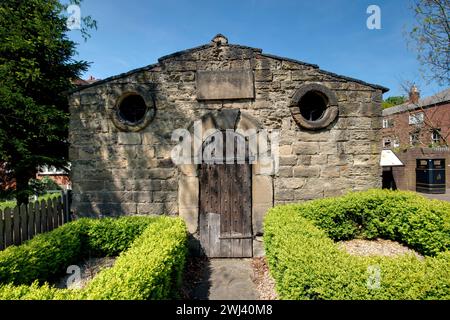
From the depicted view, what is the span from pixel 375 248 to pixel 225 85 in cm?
505

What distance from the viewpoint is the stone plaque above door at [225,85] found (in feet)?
18.3

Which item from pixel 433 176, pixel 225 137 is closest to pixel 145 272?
pixel 225 137

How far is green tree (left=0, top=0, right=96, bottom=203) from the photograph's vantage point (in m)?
6.45

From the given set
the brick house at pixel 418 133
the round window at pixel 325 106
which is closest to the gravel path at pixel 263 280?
the round window at pixel 325 106

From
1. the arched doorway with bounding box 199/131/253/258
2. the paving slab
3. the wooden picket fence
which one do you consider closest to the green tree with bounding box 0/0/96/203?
the wooden picket fence

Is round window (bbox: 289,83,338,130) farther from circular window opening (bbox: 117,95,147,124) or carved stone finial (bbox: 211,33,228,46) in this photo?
circular window opening (bbox: 117,95,147,124)

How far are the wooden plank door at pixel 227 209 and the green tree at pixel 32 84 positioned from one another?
17.0 feet

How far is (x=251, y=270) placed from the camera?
16.8 ft

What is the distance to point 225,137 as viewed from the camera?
18.4 ft

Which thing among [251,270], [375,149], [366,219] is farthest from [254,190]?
[375,149]

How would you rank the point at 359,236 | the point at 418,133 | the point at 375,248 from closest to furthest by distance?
the point at 375,248
the point at 359,236
the point at 418,133

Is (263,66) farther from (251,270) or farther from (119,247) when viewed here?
(119,247)

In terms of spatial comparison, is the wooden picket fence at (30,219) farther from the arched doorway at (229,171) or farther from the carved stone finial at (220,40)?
the carved stone finial at (220,40)

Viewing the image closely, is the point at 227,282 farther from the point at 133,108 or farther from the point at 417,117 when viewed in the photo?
the point at 417,117
